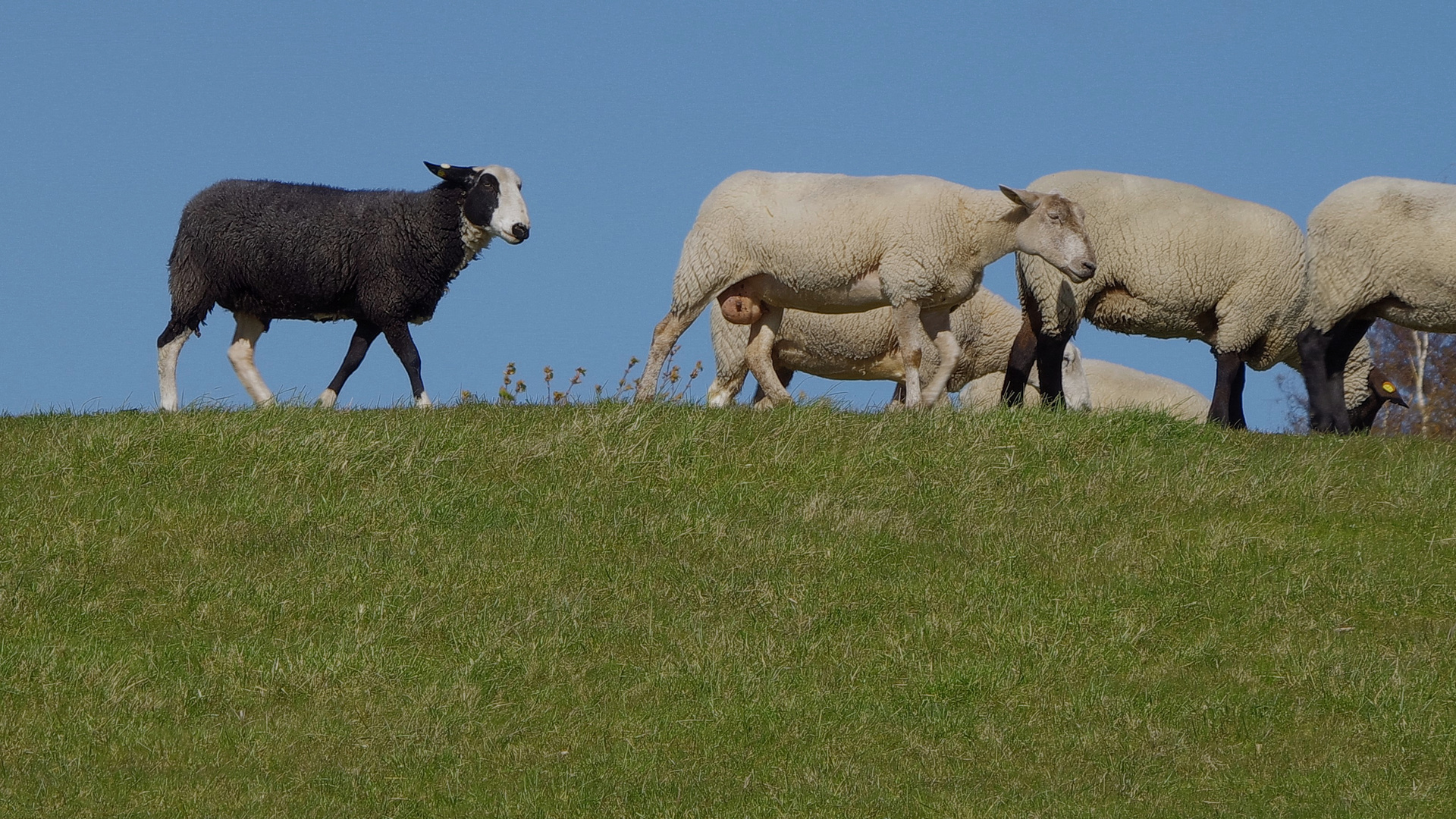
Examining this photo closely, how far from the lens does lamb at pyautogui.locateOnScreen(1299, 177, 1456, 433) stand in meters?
15.3

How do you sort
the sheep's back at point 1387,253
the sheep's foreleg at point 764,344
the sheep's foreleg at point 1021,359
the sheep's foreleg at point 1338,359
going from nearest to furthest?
1. the sheep's back at point 1387,253
2. the sheep's foreleg at point 1021,359
3. the sheep's foreleg at point 1338,359
4. the sheep's foreleg at point 764,344

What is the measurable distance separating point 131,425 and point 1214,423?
8.45m

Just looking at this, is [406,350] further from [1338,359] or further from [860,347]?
[1338,359]

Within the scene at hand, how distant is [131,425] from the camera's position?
485 inches

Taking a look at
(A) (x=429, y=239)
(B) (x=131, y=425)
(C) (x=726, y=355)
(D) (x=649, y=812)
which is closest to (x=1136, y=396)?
(C) (x=726, y=355)

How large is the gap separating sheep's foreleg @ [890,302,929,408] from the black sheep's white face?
3.39 m

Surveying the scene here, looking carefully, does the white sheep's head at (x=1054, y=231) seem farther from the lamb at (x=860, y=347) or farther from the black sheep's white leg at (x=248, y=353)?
the black sheep's white leg at (x=248, y=353)

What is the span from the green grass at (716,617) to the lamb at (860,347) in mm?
5764

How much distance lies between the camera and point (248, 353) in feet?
49.0

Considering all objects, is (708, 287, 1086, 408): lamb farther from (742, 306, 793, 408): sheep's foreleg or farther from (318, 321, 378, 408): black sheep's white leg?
(318, 321, 378, 408): black sheep's white leg

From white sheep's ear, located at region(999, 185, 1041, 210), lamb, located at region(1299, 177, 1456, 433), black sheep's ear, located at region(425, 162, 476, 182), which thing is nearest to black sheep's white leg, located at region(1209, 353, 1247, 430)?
lamb, located at region(1299, 177, 1456, 433)

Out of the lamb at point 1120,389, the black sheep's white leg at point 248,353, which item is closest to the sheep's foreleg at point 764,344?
the black sheep's white leg at point 248,353

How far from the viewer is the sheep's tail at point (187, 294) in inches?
563

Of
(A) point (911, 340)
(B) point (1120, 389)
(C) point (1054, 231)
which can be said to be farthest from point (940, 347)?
(B) point (1120, 389)
